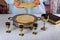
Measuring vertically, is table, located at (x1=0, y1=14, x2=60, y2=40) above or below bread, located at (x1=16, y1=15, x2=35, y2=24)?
below

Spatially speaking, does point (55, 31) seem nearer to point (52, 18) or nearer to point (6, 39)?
point (52, 18)

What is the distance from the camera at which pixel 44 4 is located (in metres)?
1.62

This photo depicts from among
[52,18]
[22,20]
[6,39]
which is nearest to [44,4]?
[52,18]

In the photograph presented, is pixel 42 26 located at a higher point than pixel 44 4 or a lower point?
lower

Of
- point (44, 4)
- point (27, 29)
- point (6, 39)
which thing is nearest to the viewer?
point (6, 39)

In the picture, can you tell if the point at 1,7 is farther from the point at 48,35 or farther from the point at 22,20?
the point at 48,35

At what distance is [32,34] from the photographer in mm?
1204

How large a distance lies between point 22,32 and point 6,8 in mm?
481

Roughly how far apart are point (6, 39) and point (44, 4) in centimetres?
61

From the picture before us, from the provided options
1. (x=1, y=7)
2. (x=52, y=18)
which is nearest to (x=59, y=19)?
(x=52, y=18)

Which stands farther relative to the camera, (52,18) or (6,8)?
(6,8)

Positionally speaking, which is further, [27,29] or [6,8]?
[6,8]

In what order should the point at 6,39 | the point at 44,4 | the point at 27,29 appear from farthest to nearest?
1. the point at 44,4
2. the point at 27,29
3. the point at 6,39

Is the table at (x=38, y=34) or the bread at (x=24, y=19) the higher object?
the bread at (x=24, y=19)
